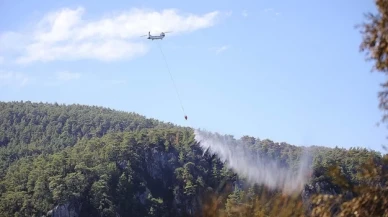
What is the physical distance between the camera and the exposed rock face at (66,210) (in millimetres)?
110125

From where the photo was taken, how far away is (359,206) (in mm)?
10609

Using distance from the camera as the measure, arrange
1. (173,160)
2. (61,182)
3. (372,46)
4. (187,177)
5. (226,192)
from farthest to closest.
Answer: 1. (173,160)
2. (187,177)
3. (226,192)
4. (61,182)
5. (372,46)

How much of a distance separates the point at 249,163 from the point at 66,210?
5340 centimetres

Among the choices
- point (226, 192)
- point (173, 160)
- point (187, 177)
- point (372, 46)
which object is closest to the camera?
point (372, 46)

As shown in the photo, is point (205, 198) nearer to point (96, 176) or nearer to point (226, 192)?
point (226, 192)

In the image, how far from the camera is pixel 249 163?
146 metres

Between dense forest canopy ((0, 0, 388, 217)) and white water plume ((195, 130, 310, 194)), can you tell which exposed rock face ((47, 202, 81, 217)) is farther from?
white water plume ((195, 130, 310, 194))

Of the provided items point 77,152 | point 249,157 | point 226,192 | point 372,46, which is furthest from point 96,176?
point 372,46

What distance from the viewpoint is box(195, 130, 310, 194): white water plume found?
13150 centimetres

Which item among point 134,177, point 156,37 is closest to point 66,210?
point 134,177

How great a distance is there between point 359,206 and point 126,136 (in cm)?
13551

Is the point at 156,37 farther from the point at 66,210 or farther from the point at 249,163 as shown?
the point at 249,163

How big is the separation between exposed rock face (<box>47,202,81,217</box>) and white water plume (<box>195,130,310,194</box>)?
4212cm

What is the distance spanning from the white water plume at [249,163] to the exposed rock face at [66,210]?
42117mm
